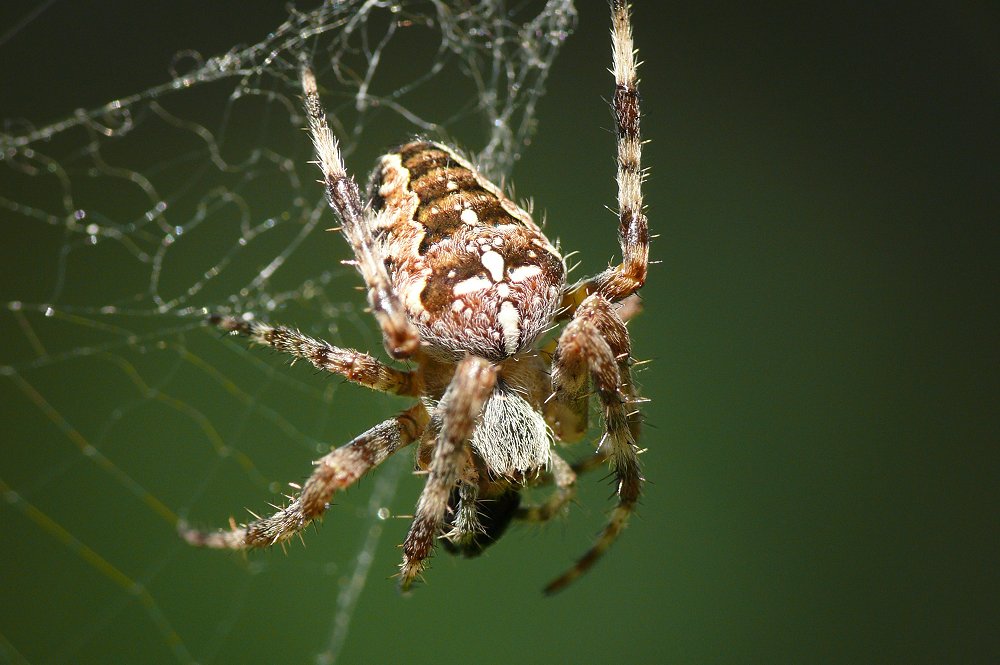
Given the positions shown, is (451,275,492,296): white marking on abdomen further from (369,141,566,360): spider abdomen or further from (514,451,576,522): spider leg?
(514,451,576,522): spider leg

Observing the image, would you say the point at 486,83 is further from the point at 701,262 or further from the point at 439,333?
the point at 439,333

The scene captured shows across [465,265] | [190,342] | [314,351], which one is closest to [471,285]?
[465,265]

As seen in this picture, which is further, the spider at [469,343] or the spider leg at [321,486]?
the spider leg at [321,486]

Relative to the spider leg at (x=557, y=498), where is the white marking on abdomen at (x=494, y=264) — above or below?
above

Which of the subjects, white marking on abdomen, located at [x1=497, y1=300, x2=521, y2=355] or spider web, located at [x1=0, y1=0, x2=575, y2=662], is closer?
white marking on abdomen, located at [x1=497, y1=300, x2=521, y2=355]

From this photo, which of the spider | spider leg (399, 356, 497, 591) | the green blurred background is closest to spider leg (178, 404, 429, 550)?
the spider

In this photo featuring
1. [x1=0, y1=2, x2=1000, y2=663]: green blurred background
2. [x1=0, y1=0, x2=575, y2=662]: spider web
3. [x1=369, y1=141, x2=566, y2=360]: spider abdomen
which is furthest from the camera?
[x1=0, y1=2, x2=1000, y2=663]: green blurred background

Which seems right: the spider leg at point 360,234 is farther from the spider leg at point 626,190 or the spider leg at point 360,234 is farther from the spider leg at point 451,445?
the spider leg at point 626,190

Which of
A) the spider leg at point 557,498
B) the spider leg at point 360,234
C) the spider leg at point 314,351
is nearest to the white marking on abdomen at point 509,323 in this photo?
the spider leg at point 360,234
